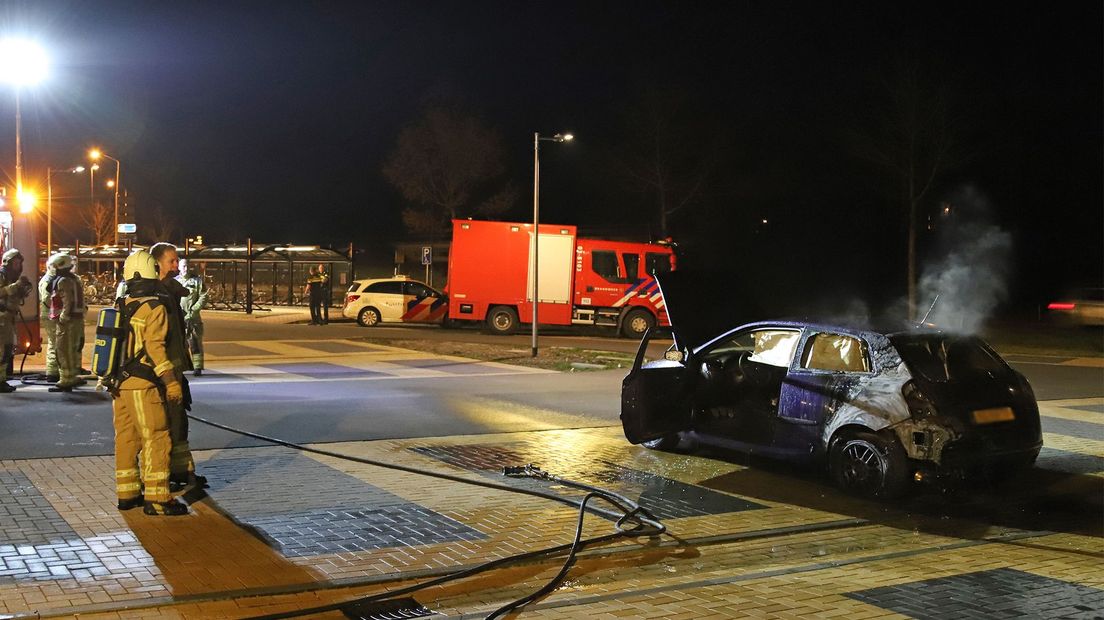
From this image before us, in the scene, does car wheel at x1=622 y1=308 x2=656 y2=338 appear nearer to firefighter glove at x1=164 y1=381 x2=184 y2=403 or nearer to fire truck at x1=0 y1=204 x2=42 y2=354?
fire truck at x1=0 y1=204 x2=42 y2=354

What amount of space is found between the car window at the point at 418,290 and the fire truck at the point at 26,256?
50.7ft

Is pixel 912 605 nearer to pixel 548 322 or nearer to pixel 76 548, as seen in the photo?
pixel 76 548

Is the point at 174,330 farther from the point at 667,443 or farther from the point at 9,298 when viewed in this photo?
the point at 9,298

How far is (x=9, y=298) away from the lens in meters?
12.7

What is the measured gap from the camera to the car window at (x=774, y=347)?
9.11 meters

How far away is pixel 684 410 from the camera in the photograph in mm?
9281

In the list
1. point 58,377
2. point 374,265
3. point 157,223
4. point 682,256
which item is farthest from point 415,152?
point 157,223

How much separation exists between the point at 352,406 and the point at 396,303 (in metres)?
18.1

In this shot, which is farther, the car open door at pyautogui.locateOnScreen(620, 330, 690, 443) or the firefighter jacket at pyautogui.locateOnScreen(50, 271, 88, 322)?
the firefighter jacket at pyautogui.locateOnScreen(50, 271, 88, 322)

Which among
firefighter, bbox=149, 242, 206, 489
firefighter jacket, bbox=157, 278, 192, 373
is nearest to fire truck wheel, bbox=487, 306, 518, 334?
firefighter, bbox=149, 242, 206, 489

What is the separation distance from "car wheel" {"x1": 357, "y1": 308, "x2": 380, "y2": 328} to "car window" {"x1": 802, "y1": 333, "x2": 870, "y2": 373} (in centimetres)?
2348

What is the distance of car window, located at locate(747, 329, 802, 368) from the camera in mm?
9109

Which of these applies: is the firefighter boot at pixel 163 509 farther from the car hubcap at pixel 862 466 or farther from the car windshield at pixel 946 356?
the car windshield at pixel 946 356

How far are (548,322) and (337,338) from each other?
6.39 metres
